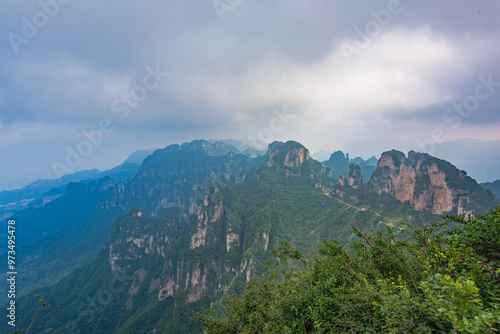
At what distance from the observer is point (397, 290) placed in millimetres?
5617

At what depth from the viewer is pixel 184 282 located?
→ 244 ft

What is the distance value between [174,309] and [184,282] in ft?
34.6

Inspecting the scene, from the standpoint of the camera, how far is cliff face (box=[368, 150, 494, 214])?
5075cm

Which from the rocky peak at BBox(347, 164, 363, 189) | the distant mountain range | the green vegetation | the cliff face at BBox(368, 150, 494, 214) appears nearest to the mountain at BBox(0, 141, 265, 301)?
the distant mountain range

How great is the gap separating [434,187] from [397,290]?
69038mm

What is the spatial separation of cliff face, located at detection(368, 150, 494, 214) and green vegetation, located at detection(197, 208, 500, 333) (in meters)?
60.2

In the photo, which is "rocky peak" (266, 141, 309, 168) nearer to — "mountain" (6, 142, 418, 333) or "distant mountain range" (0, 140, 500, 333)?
"distant mountain range" (0, 140, 500, 333)

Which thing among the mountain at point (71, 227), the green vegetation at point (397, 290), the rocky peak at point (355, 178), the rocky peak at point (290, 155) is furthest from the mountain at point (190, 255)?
the green vegetation at point (397, 290)

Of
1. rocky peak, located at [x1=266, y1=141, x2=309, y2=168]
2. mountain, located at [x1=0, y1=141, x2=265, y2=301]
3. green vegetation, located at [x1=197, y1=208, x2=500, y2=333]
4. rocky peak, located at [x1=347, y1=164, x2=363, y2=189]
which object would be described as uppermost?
rocky peak, located at [x1=266, y1=141, x2=309, y2=168]

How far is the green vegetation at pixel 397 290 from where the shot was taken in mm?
3244

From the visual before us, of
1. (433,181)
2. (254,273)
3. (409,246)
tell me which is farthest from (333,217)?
(409,246)

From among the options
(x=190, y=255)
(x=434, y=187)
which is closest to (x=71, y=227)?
(x=190, y=255)

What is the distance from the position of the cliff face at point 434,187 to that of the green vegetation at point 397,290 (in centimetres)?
6024

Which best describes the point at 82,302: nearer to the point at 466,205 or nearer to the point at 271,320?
the point at 271,320
